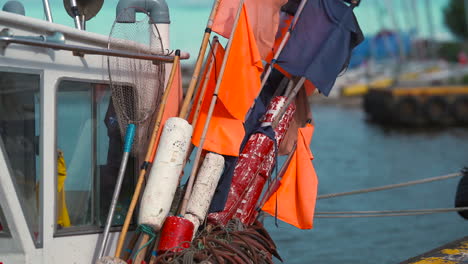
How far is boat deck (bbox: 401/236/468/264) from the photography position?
6.60 m

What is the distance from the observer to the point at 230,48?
6238 mm

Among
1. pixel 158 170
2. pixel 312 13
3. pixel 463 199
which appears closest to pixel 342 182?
pixel 463 199

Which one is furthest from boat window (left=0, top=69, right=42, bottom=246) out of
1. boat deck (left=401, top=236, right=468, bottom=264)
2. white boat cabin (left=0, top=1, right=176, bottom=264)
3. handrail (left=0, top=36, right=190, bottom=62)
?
boat deck (left=401, top=236, right=468, bottom=264)

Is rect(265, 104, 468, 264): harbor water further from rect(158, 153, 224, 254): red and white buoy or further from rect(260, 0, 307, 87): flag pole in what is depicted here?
rect(158, 153, 224, 254): red and white buoy

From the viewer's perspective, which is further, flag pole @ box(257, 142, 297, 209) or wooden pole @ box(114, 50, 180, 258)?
flag pole @ box(257, 142, 297, 209)

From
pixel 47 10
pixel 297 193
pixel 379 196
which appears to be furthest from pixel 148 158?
pixel 379 196

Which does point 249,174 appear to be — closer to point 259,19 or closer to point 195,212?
point 195,212

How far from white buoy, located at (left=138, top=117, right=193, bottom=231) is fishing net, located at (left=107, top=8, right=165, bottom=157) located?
0.33 metres

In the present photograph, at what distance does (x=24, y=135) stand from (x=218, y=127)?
5.49 feet

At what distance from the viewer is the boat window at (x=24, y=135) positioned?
16.8 ft

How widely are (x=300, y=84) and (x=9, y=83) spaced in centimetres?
287

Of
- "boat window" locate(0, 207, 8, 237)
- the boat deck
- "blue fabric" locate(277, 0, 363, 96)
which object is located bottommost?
the boat deck

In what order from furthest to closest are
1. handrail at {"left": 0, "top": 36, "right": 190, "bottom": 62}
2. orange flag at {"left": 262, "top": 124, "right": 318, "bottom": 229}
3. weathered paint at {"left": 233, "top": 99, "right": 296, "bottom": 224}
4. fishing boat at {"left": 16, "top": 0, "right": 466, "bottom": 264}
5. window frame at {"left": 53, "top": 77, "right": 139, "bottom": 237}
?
orange flag at {"left": 262, "top": 124, "right": 318, "bottom": 229} < weathered paint at {"left": 233, "top": 99, "right": 296, "bottom": 224} < window frame at {"left": 53, "top": 77, "right": 139, "bottom": 237} < fishing boat at {"left": 16, "top": 0, "right": 466, "bottom": 264} < handrail at {"left": 0, "top": 36, "right": 190, "bottom": 62}

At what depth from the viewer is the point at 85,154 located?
18.6 ft
